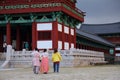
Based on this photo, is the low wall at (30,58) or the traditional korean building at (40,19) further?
the traditional korean building at (40,19)

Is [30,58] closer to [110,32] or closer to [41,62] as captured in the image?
[41,62]

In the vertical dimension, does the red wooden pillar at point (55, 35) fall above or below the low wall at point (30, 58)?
above

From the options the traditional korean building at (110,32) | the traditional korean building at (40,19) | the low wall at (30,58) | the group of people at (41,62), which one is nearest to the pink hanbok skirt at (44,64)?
the group of people at (41,62)

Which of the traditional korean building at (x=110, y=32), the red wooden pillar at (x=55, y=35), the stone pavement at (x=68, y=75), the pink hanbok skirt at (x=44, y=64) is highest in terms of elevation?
the traditional korean building at (x=110, y=32)

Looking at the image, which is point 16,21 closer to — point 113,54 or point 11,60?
point 11,60

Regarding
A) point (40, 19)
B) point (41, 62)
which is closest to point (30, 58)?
point (40, 19)

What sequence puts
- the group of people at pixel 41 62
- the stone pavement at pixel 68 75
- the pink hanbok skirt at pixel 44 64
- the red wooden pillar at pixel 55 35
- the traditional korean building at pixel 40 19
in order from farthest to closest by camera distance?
the traditional korean building at pixel 40 19 < the red wooden pillar at pixel 55 35 < the pink hanbok skirt at pixel 44 64 < the group of people at pixel 41 62 < the stone pavement at pixel 68 75

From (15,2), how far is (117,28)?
161 ft

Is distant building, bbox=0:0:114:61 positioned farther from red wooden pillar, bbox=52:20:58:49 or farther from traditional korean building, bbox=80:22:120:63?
traditional korean building, bbox=80:22:120:63

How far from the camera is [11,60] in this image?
33219mm

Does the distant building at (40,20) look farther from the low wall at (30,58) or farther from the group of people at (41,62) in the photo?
the group of people at (41,62)

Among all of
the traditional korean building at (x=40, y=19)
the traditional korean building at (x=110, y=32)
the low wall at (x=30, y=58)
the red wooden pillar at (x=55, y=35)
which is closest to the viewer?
the low wall at (x=30, y=58)

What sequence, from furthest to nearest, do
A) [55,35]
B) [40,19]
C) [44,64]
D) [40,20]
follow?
[40,19]
[40,20]
[55,35]
[44,64]

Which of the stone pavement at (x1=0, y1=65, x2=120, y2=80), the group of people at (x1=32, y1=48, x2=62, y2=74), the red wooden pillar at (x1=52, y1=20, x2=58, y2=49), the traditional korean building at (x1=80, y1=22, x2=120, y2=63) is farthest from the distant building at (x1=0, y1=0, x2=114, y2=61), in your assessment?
the traditional korean building at (x1=80, y1=22, x2=120, y2=63)
